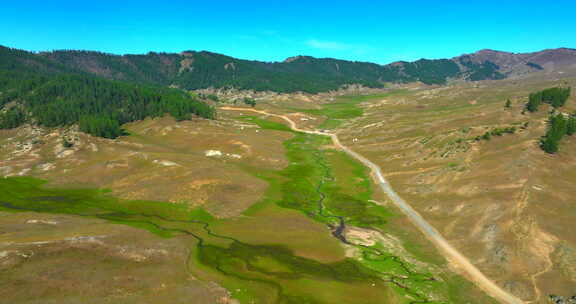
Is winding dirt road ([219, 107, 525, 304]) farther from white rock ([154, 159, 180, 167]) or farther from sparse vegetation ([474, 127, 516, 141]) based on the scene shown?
white rock ([154, 159, 180, 167])

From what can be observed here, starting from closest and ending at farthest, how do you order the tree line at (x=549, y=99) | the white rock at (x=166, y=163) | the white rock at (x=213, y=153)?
the white rock at (x=166, y=163), the white rock at (x=213, y=153), the tree line at (x=549, y=99)

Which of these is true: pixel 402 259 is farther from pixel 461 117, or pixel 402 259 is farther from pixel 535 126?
pixel 461 117

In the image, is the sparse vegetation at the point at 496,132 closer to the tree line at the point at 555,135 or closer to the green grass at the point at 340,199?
the tree line at the point at 555,135

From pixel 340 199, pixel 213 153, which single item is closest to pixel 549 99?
pixel 340 199

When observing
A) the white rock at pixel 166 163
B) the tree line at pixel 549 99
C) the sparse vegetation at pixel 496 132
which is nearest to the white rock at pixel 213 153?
the white rock at pixel 166 163

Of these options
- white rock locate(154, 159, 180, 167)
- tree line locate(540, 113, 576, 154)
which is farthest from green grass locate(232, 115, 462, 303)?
tree line locate(540, 113, 576, 154)

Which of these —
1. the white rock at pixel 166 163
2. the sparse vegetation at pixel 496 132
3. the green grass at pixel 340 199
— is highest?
the sparse vegetation at pixel 496 132

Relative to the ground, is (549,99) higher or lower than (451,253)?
higher

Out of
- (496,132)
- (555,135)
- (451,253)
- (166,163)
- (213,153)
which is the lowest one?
(451,253)

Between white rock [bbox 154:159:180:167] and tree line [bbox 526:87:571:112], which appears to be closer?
white rock [bbox 154:159:180:167]

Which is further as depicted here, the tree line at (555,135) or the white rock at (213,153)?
the white rock at (213,153)

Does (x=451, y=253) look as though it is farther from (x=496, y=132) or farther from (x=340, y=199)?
(x=496, y=132)
